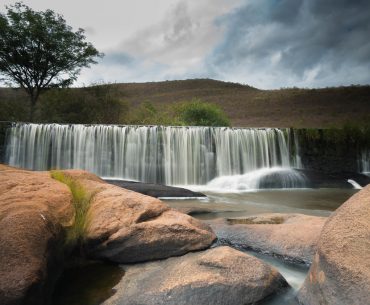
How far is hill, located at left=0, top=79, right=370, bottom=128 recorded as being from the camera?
41.4 meters

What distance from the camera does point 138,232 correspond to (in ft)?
18.8

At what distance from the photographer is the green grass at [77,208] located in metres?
5.73

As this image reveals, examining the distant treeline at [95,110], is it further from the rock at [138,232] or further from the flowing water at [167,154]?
the rock at [138,232]

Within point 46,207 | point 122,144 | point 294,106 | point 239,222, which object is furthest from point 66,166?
point 294,106

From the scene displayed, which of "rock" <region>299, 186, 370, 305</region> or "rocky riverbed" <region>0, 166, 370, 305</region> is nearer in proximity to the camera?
"rock" <region>299, 186, 370, 305</region>

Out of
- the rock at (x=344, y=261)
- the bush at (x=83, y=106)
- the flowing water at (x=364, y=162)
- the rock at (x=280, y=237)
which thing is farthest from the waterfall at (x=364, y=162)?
the rock at (x=344, y=261)

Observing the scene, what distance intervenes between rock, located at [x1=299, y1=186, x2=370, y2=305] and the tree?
2995 centimetres

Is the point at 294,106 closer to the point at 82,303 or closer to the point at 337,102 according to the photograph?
the point at 337,102

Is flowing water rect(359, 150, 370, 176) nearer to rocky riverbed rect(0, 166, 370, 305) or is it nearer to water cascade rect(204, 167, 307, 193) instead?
water cascade rect(204, 167, 307, 193)

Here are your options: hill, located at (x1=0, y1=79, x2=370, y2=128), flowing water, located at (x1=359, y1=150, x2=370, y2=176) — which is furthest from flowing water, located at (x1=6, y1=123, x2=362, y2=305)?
hill, located at (x1=0, y1=79, x2=370, y2=128)

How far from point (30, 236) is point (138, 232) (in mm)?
1758

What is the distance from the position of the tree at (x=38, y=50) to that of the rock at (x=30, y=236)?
2686 centimetres

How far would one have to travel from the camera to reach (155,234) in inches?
225

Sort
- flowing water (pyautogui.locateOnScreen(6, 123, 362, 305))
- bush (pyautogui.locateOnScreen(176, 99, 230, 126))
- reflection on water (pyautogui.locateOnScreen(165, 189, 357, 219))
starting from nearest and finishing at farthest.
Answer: reflection on water (pyautogui.locateOnScreen(165, 189, 357, 219)), flowing water (pyautogui.locateOnScreen(6, 123, 362, 305)), bush (pyautogui.locateOnScreen(176, 99, 230, 126))
